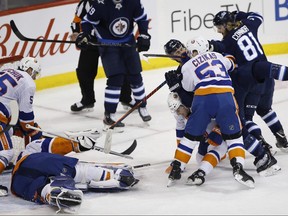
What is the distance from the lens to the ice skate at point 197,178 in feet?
17.6

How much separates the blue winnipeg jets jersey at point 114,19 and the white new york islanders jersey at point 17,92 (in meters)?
1.13

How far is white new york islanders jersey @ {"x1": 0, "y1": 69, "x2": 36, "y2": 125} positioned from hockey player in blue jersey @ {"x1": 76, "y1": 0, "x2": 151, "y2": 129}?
3.69 feet

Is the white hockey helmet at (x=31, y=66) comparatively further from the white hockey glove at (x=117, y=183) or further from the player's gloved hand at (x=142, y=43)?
the player's gloved hand at (x=142, y=43)

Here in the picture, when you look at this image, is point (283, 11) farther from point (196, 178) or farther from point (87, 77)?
point (196, 178)

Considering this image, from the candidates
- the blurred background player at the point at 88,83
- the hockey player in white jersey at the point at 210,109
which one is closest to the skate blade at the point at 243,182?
the hockey player in white jersey at the point at 210,109

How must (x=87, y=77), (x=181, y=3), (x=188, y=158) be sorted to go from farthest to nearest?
1. (x=181, y=3)
2. (x=87, y=77)
3. (x=188, y=158)

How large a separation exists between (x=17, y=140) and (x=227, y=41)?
149 cm

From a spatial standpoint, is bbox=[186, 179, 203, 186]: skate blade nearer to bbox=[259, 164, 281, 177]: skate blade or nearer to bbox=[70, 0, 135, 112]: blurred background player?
bbox=[259, 164, 281, 177]: skate blade

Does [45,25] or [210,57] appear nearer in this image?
[210,57]

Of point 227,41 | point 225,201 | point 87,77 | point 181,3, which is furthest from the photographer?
point 181,3

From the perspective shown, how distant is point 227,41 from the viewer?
5.90 meters

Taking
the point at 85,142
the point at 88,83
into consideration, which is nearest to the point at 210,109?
the point at 85,142

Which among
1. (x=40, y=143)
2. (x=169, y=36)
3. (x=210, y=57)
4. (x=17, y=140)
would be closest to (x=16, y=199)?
(x=40, y=143)

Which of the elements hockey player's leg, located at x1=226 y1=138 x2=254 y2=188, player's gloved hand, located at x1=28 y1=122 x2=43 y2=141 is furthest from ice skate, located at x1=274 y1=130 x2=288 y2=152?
player's gloved hand, located at x1=28 y1=122 x2=43 y2=141
